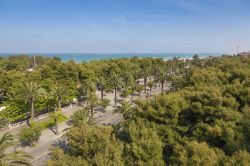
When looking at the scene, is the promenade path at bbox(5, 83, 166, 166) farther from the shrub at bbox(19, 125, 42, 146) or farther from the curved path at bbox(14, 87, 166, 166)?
the shrub at bbox(19, 125, 42, 146)

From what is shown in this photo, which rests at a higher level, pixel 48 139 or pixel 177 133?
pixel 177 133

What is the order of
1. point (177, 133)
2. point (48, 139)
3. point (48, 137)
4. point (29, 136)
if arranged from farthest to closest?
point (48, 137) → point (48, 139) → point (29, 136) → point (177, 133)

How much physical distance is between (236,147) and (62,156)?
47.4 feet

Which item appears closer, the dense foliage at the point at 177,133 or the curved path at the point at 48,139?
the dense foliage at the point at 177,133

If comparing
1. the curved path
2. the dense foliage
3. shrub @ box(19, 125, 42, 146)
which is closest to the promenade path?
the curved path

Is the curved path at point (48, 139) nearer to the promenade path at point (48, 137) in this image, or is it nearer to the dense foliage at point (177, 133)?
the promenade path at point (48, 137)


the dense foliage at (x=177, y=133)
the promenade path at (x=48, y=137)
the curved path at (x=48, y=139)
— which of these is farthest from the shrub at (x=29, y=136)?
the dense foliage at (x=177, y=133)

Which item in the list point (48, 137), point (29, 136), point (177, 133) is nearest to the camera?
point (177, 133)

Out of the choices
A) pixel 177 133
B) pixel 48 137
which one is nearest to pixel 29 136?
pixel 48 137

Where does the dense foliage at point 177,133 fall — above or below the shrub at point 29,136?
above

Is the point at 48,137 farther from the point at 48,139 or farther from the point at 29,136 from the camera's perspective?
the point at 29,136

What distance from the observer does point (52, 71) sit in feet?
229

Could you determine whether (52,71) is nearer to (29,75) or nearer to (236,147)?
(29,75)

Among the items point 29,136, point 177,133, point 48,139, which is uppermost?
point 177,133
